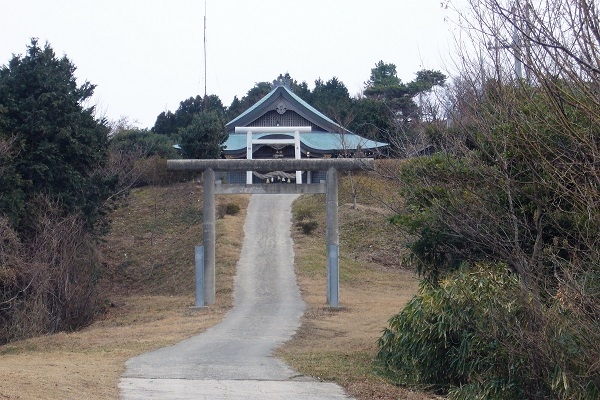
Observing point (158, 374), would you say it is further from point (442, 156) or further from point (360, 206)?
point (360, 206)

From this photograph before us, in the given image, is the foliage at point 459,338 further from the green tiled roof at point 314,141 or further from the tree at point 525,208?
the green tiled roof at point 314,141

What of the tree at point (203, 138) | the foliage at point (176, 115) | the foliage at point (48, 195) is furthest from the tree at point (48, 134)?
the foliage at point (176, 115)

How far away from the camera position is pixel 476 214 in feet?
36.8

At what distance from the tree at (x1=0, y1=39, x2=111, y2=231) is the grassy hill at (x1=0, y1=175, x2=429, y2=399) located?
4136mm

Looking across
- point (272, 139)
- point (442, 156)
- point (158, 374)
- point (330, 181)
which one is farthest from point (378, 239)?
point (158, 374)

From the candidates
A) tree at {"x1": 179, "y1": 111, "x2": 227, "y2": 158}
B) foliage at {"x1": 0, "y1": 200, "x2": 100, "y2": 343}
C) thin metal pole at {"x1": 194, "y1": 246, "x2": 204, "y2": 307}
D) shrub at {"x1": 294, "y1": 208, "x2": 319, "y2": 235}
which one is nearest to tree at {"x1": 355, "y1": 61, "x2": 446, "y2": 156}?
shrub at {"x1": 294, "y1": 208, "x2": 319, "y2": 235}

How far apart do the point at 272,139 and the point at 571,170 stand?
33.7m

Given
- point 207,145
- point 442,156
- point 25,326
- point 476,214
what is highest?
point 207,145

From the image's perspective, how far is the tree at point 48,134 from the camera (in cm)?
2647

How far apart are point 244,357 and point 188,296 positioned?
14.4 meters

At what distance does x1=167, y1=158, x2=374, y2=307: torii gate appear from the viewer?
23.6 meters

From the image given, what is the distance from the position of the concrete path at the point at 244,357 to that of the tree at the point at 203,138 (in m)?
7.46

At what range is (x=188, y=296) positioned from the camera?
28703mm

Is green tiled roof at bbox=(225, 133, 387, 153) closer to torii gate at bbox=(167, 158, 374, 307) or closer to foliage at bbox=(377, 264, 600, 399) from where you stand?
torii gate at bbox=(167, 158, 374, 307)
